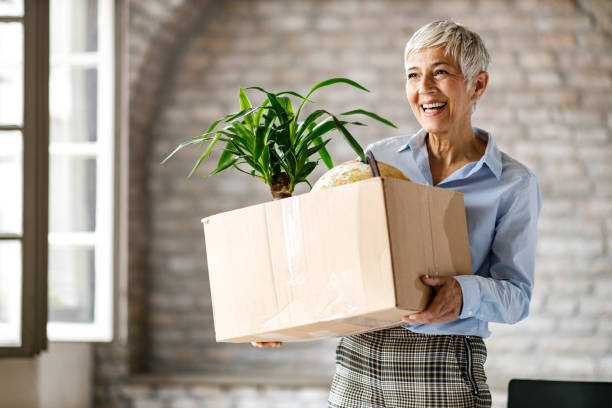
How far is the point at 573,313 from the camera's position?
3.16 meters

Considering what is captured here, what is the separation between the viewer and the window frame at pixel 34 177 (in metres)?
2.50

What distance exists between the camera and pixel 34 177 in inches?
99.2

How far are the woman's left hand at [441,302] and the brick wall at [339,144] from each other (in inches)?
78.1

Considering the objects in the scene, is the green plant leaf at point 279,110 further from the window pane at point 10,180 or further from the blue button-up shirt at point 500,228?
the window pane at point 10,180

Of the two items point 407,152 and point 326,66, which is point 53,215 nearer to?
point 326,66

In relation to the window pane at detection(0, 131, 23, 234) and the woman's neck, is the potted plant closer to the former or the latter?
the woman's neck

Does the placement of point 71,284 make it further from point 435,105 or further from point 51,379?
point 435,105

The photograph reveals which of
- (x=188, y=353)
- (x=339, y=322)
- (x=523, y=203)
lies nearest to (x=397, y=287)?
(x=339, y=322)

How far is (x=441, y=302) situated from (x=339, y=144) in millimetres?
2263

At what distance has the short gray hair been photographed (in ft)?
4.29

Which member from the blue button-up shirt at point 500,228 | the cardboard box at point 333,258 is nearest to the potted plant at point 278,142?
the cardboard box at point 333,258

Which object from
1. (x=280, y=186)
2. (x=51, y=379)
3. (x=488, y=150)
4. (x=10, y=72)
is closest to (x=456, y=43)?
(x=488, y=150)

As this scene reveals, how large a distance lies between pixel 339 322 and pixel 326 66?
2.43 metres

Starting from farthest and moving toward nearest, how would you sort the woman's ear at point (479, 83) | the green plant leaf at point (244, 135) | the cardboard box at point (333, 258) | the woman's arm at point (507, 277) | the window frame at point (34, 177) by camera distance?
the window frame at point (34, 177), the woman's ear at point (479, 83), the green plant leaf at point (244, 135), the woman's arm at point (507, 277), the cardboard box at point (333, 258)
